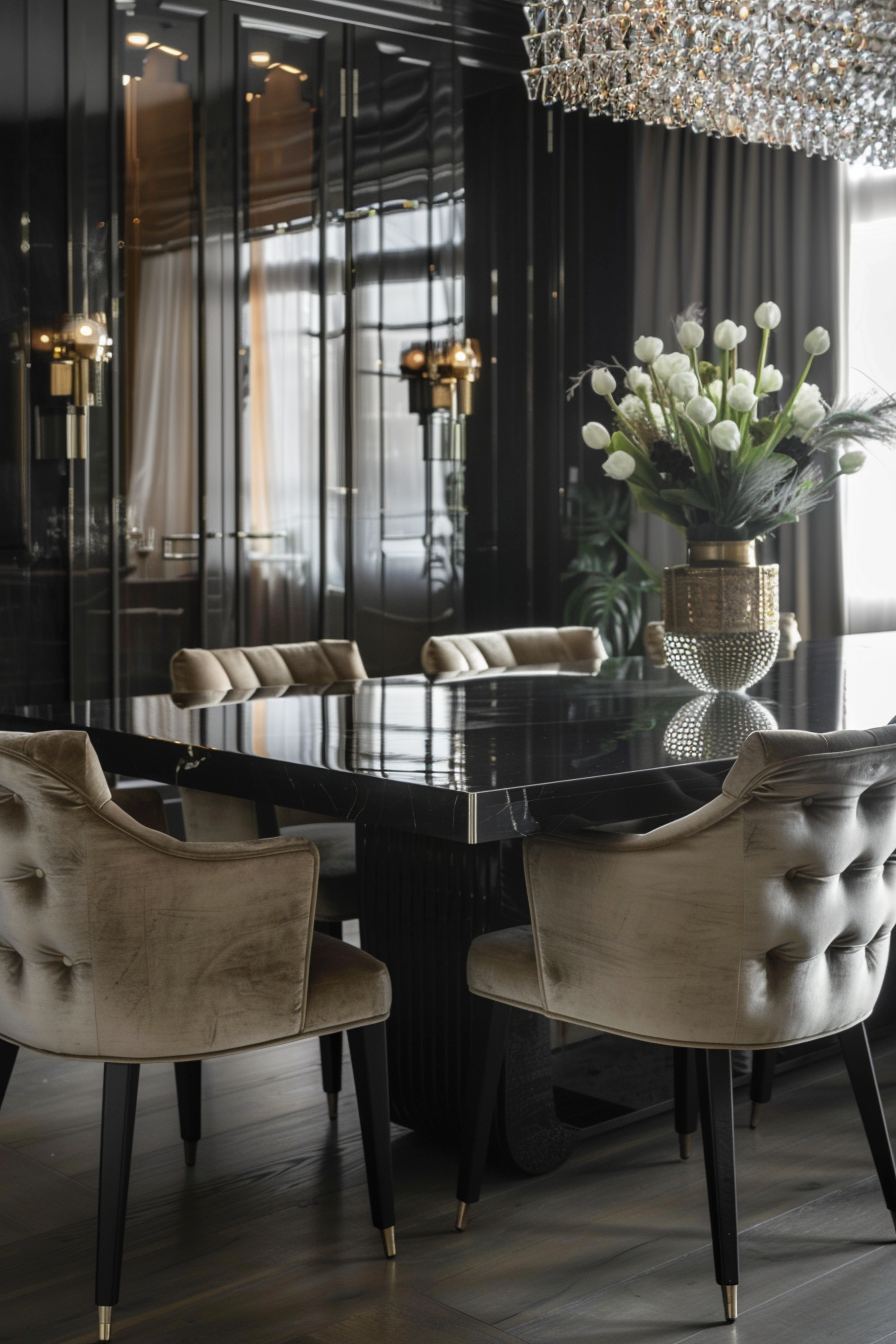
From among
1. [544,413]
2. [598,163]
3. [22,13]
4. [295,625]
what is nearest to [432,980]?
[295,625]

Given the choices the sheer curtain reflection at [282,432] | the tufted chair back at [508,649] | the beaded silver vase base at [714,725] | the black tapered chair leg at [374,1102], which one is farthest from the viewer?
the sheer curtain reflection at [282,432]

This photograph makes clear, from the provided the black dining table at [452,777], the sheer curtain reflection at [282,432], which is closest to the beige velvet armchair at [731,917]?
the black dining table at [452,777]

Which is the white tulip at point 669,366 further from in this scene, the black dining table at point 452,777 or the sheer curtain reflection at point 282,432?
the sheer curtain reflection at point 282,432

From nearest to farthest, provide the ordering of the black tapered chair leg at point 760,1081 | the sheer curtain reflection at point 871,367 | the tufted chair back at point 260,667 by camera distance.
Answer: the black tapered chair leg at point 760,1081 → the tufted chair back at point 260,667 → the sheer curtain reflection at point 871,367

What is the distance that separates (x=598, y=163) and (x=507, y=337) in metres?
A: 0.93

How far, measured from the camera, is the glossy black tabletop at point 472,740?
6.22ft

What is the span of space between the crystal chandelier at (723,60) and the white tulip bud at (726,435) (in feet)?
3.79

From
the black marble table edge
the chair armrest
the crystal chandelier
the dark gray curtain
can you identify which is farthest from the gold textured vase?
the dark gray curtain

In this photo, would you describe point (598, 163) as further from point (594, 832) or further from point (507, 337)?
point (594, 832)

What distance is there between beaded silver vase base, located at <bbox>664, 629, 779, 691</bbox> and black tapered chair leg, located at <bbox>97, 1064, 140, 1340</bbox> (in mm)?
1430

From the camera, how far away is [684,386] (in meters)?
2.75

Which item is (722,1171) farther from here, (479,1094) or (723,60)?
(723,60)

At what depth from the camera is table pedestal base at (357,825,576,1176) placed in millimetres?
2391

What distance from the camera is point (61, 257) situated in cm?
476
